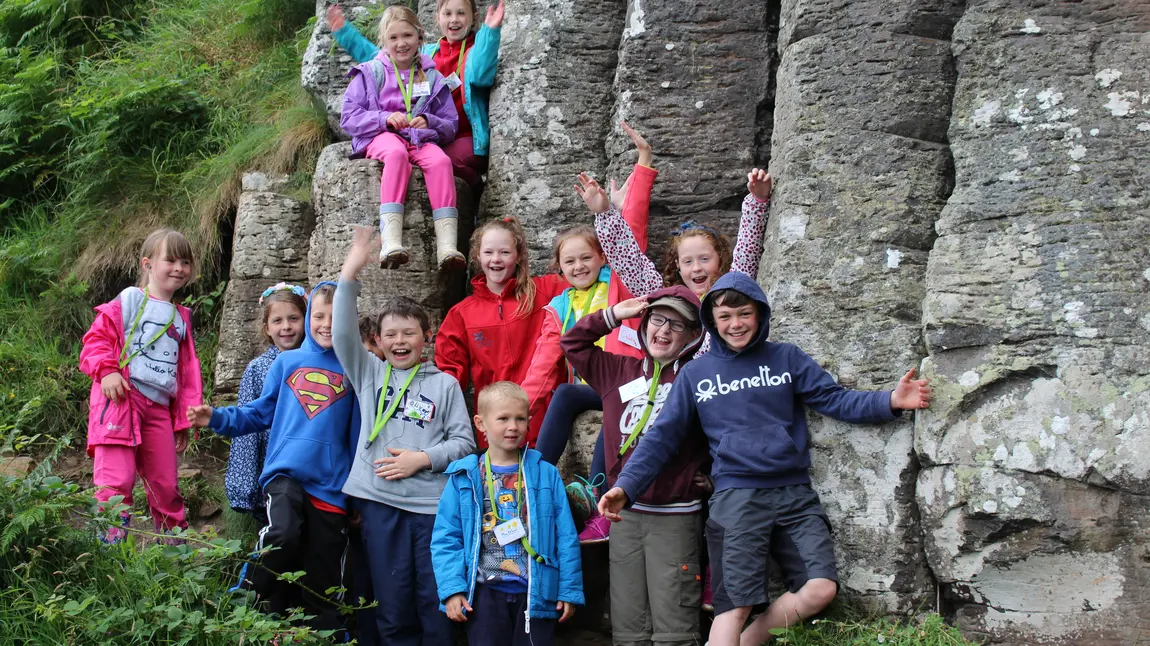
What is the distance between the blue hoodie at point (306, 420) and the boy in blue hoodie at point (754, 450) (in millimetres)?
1370

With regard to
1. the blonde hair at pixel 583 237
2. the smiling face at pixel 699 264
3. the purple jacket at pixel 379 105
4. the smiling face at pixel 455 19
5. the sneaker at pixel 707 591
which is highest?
the smiling face at pixel 455 19

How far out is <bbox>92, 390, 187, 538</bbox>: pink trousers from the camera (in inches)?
206

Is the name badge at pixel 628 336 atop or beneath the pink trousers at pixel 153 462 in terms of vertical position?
atop

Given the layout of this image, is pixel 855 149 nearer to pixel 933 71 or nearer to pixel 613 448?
pixel 933 71

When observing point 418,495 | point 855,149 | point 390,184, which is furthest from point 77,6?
point 855,149

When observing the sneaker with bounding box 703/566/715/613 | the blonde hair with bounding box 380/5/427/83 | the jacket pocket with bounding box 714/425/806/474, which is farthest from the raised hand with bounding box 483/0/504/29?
the sneaker with bounding box 703/566/715/613

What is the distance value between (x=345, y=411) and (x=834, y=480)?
7.35 ft

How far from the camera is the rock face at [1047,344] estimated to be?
418cm

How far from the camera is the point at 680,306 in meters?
4.88

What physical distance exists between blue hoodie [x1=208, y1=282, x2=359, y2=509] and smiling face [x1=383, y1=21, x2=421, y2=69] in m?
1.97

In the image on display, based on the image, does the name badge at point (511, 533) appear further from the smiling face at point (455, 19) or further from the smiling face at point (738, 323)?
the smiling face at point (455, 19)

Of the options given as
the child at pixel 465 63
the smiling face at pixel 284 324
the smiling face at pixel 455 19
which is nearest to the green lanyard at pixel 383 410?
the smiling face at pixel 284 324

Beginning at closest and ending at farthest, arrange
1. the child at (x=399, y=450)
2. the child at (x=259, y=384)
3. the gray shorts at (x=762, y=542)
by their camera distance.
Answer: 1. the gray shorts at (x=762, y=542)
2. the child at (x=399, y=450)
3. the child at (x=259, y=384)

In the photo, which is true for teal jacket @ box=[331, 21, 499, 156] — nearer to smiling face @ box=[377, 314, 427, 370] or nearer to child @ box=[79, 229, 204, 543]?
child @ box=[79, 229, 204, 543]
